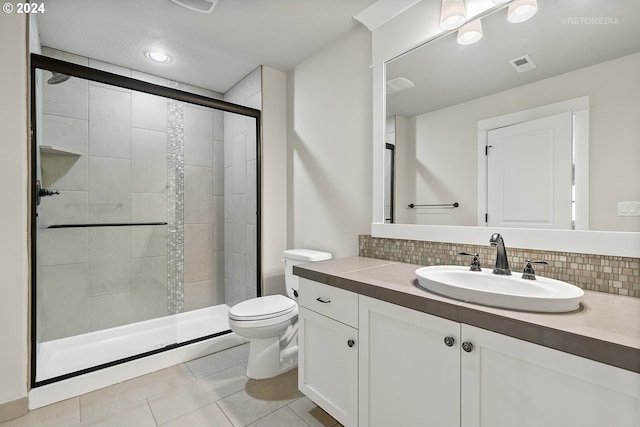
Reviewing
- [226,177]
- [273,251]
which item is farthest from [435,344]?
[226,177]

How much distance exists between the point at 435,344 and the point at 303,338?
0.76 metres

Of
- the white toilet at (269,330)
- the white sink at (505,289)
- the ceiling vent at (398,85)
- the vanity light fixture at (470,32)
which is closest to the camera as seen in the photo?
the white sink at (505,289)

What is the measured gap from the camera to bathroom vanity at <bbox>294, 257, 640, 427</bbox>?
0.70m

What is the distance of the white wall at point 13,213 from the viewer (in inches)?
59.3

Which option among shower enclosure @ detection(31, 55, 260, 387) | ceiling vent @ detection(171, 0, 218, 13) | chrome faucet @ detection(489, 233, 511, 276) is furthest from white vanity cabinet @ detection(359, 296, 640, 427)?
ceiling vent @ detection(171, 0, 218, 13)

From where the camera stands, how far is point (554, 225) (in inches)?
47.0

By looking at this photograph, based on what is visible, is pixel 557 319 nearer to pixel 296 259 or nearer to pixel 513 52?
pixel 513 52

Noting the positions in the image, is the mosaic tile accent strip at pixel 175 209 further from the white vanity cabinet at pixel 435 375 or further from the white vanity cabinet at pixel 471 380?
the white vanity cabinet at pixel 471 380

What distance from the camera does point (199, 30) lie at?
80.8 inches

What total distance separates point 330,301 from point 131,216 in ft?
6.23

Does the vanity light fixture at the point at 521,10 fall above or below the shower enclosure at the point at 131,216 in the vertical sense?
above

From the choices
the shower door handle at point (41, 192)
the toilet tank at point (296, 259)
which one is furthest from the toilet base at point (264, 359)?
the shower door handle at point (41, 192)

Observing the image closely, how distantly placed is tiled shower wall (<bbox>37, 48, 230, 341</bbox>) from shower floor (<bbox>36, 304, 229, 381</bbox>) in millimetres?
67

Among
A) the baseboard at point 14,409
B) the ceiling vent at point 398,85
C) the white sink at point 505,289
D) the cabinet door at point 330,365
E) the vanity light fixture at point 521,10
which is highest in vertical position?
the vanity light fixture at point 521,10
